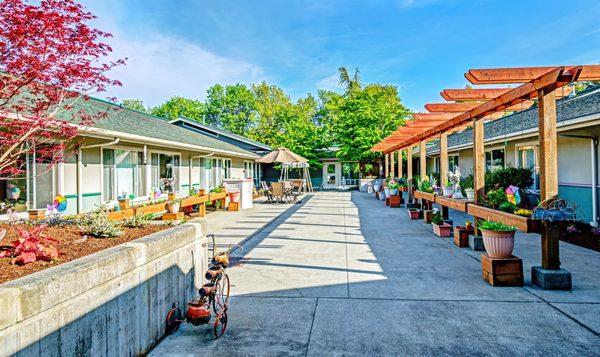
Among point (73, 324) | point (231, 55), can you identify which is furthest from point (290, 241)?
point (231, 55)

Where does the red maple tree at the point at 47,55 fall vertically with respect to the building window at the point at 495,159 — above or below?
above

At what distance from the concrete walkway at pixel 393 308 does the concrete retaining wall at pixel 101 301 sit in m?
0.41

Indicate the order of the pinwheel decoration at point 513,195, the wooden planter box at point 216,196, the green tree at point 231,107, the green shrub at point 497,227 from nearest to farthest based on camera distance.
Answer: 1. the green shrub at point 497,227
2. the pinwheel decoration at point 513,195
3. the wooden planter box at point 216,196
4. the green tree at point 231,107

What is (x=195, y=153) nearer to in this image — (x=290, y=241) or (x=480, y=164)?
(x=290, y=241)

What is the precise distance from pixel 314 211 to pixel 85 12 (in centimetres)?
1090

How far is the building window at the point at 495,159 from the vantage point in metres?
14.5

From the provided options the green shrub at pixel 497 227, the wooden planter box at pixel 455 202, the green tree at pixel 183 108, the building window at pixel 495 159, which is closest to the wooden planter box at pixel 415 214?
the wooden planter box at pixel 455 202

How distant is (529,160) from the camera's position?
491 inches

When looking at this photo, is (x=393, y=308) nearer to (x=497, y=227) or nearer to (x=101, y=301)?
(x=497, y=227)

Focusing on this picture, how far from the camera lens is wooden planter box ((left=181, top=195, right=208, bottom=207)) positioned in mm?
11102

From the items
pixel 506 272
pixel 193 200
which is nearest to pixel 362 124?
pixel 193 200

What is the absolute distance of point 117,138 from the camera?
852cm

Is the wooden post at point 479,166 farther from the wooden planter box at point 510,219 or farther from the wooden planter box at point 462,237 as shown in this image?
the wooden planter box at point 462,237

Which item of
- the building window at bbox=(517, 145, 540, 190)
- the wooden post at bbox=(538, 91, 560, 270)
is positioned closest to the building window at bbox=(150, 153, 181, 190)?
the wooden post at bbox=(538, 91, 560, 270)
